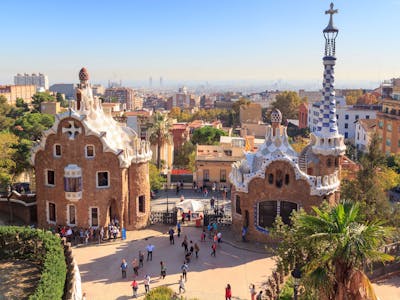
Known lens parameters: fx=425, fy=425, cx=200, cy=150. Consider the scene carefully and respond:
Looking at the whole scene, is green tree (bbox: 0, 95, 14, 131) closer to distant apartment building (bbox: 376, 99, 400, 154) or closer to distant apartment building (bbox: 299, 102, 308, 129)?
distant apartment building (bbox: 376, 99, 400, 154)

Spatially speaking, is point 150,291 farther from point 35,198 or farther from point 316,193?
point 35,198

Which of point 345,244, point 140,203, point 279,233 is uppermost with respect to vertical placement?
point 345,244

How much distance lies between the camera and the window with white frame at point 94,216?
2947 cm

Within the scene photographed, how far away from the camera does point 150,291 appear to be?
→ 2059cm

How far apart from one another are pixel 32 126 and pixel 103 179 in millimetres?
30759

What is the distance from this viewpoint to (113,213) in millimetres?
30297

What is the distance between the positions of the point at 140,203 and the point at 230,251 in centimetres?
825

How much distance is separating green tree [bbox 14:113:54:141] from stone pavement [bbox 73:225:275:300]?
1230 inches

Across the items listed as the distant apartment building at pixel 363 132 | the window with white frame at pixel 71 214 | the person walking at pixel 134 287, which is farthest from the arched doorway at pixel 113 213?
the distant apartment building at pixel 363 132

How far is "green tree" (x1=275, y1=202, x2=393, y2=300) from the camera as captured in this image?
507 inches

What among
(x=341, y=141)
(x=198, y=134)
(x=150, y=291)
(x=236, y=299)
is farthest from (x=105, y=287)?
(x=198, y=134)

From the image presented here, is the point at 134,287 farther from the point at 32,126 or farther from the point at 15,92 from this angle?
the point at 15,92

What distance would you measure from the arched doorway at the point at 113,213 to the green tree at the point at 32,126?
94.7 ft

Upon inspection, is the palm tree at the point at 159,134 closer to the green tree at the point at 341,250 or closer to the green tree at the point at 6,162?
the green tree at the point at 6,162
